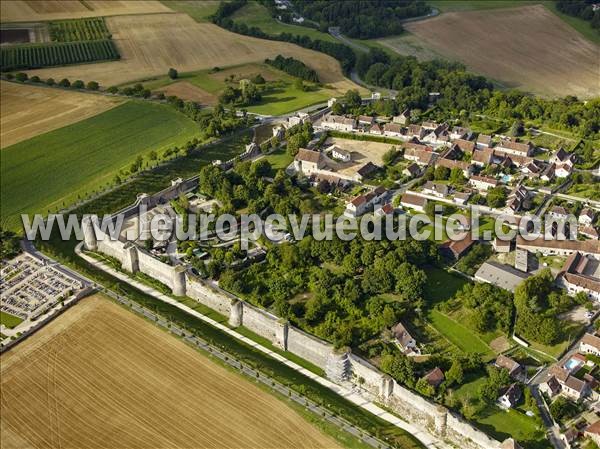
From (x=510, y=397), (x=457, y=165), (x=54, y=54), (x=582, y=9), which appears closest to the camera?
(x=510, y=397)

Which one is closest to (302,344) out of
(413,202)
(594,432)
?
(594,432)

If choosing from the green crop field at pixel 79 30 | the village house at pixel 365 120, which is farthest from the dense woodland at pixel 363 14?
the village house at pixel 365 120

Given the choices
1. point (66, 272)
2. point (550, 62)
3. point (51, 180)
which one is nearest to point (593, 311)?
point (66, 272)

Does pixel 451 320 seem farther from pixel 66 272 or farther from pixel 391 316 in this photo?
pixel 66 272

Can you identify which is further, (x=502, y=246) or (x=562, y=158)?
(x=562, y=158)

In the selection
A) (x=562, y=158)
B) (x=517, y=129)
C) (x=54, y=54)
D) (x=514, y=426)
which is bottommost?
(x=54, y=54)

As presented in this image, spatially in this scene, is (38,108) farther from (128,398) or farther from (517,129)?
(517,129)

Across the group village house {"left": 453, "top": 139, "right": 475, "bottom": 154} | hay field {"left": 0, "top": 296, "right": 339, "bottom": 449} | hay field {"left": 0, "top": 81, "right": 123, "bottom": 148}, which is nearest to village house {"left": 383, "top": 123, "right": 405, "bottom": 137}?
village house {"left": 453, "top": 139, "right": 475, "bottom": 154}
